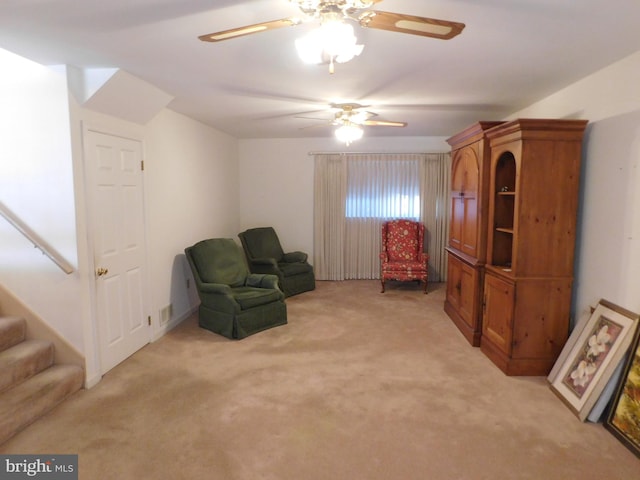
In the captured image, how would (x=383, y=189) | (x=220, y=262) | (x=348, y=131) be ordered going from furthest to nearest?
1. (x=383, y=189)
2. (x=220, y=262)
3. (x=348, y=131)

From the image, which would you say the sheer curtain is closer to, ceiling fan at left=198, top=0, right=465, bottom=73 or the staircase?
the staircase

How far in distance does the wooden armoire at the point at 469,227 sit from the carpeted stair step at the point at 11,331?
3.85m

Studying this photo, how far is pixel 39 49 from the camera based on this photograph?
246cm

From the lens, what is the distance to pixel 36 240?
2908 mm

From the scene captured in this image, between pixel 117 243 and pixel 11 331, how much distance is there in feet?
3.17

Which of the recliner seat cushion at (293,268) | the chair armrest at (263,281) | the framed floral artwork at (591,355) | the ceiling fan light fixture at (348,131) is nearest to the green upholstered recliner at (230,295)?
the chair armrest at (263,281)

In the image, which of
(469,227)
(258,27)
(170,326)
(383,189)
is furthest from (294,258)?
(258,27)

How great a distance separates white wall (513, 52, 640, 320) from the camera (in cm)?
269

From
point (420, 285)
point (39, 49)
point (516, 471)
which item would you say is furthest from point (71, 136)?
point (420, 285)

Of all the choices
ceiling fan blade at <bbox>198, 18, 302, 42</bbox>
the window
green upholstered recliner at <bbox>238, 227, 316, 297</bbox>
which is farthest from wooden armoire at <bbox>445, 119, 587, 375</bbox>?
the window

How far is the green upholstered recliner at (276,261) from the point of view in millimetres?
5531

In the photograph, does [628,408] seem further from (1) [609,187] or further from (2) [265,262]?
(2) [265,262]

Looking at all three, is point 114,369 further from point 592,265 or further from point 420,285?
point 420,285

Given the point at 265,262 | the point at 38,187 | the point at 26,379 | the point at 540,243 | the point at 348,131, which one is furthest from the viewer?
the point at 265,262
